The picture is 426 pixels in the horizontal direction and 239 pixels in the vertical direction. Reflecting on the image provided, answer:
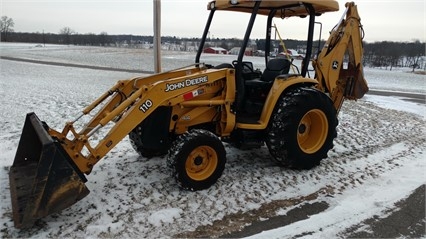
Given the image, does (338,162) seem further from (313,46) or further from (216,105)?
(216,105)

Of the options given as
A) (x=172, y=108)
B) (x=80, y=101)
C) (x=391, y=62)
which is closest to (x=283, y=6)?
(x=172, y=108)

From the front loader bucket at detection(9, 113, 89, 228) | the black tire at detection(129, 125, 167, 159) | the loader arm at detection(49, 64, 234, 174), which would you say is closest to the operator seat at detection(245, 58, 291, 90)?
the loader arm at detection(49, 64, 234, 174)

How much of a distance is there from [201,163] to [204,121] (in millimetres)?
692

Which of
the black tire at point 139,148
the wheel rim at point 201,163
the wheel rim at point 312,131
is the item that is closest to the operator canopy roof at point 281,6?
the wheel rim at point 312,131

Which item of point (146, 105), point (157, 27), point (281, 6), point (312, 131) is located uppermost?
point (281, 6)

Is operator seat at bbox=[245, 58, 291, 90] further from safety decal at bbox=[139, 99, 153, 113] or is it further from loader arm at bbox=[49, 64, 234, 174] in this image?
safety decal at bbox=[139, 99, 153, 113]

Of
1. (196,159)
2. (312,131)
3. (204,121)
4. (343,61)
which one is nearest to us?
(196,159)

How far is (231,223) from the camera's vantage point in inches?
167

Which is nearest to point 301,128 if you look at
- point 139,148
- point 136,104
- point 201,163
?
point 201,163

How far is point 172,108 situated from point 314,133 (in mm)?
2521

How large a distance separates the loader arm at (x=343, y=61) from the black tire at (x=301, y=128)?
78cm

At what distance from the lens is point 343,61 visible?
6.81m

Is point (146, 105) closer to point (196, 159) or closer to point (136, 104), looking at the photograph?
point (136, 104)

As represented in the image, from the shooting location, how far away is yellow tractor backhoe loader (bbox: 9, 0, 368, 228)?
4004 mm
